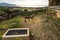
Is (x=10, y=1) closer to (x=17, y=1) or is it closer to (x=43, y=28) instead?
(x=17, y=1)

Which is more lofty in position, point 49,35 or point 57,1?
point 57,1

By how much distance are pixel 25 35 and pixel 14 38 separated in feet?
0.87

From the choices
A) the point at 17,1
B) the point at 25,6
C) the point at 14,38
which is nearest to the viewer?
the point at 14,38

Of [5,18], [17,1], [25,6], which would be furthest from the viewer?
[17,1]

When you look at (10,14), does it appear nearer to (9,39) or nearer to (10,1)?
(10,1)

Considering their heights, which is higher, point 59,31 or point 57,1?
point 57,1

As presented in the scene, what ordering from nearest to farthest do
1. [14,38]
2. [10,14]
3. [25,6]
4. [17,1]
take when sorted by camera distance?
[14,38] < [10,14] < [25,6] < [17,1]

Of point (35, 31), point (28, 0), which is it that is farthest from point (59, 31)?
point (28, 0)

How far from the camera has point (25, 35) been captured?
3.24 m

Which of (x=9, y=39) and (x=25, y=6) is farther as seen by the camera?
(x=25, y=6)

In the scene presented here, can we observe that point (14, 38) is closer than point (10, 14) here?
Yes

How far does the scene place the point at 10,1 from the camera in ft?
25.7

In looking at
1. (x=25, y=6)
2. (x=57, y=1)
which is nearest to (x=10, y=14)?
(x=25, y=6)

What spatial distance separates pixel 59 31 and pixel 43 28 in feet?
1.63
